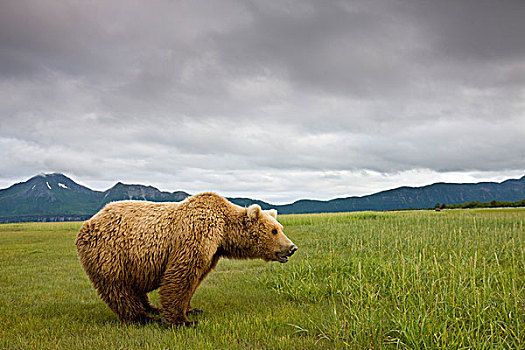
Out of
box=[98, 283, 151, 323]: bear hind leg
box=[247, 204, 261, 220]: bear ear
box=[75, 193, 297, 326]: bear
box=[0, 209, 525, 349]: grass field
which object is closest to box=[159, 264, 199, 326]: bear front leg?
box=[75, 193, 297, 326]: bear

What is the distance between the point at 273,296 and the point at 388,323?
297cm

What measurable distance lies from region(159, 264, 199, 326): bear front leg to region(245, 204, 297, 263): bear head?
4.34ft

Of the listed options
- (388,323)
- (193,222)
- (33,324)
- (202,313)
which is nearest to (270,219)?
(193,222)

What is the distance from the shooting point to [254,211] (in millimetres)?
6418

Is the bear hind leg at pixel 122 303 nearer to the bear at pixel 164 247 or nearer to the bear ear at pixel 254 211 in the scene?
the bear at pixel 164 247

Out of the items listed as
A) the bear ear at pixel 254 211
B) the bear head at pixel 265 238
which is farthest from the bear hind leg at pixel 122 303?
the bear ear at pixel 254 211

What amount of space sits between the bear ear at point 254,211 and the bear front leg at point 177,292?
148cm

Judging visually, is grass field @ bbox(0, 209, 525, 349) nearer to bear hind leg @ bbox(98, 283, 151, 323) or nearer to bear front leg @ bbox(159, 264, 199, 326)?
bear hind leg @ bbox(98, 283, 151, 323)

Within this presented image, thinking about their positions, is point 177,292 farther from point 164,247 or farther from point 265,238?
point 265,238

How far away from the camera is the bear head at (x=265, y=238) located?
6.47m

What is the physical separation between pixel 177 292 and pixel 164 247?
83 cm

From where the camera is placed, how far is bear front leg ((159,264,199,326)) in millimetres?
5691

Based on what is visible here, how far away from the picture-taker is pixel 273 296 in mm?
7238

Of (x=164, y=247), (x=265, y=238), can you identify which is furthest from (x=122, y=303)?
(x=265, y=238)
